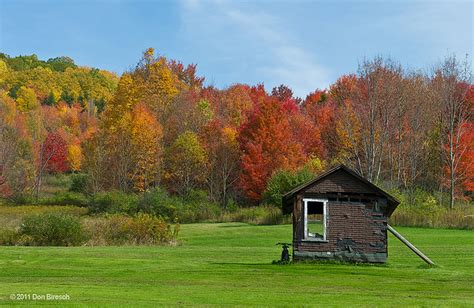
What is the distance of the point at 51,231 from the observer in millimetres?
32969

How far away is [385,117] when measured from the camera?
5956cm

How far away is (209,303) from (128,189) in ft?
181

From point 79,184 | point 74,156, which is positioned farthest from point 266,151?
point 74,156

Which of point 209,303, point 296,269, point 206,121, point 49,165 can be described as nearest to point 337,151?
point 206,121

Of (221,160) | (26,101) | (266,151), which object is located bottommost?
(221,160)

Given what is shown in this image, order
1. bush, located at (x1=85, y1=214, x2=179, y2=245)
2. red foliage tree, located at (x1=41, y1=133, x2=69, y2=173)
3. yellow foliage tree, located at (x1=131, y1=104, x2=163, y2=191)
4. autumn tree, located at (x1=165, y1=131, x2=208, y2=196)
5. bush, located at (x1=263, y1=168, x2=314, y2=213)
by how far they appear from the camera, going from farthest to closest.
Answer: red foliage tree, located at (x1=41, y1=133, x2=69, y2=173) < autumn tree, located at (x1=165, y1=131, x2=208, y2=196) < yellow foliage tree, located at (x1=131, y1=104, x2=163, y2=191) < bush, located at (x1=263, y1=168, x2=314, y2=213) < bush, located at (x1=85, y1=214, x2=179, y2=245)

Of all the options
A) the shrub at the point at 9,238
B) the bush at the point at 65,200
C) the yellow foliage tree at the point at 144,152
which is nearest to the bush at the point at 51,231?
the shrub at the point at 9,238

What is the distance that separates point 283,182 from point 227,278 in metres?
32.5

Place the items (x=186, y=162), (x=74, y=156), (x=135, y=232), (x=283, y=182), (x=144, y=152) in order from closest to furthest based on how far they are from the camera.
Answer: (x=135, y=232)
(x=283, y=182)
(x=144, y=152)
(x=186, y=162)
(x=74, y=156)

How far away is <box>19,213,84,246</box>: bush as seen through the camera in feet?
108

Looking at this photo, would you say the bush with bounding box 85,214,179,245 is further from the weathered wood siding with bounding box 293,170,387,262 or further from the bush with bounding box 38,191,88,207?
the bush with bounding box 38,191,88,207

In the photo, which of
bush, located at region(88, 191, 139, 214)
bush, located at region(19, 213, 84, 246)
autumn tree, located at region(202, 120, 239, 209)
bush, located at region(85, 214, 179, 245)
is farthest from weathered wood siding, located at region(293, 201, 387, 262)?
autumn tree, located at region(202, 120, 239, 209)

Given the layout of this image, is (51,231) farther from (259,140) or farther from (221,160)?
(221,160)

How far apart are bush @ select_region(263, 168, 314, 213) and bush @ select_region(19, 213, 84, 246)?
20878 mm
